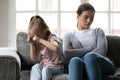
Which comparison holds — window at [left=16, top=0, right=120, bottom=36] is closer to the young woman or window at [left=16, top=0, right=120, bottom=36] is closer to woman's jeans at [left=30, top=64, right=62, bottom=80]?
the young woman

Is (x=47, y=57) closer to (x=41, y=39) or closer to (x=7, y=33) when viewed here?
(x=41, y=39)

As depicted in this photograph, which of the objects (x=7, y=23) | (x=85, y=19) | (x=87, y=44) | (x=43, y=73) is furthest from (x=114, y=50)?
(x=7, y=23)

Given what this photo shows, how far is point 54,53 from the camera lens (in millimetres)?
2449

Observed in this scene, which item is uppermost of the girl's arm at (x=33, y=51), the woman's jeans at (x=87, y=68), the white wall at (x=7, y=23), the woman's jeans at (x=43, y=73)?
the white wall at (x=7, y=23)

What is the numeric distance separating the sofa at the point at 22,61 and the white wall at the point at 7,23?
A: 645 mm

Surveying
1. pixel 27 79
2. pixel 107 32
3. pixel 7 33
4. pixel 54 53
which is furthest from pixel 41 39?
pixel 107 32

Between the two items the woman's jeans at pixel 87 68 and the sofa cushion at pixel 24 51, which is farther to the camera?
the sofa cushion at pixel 24 51

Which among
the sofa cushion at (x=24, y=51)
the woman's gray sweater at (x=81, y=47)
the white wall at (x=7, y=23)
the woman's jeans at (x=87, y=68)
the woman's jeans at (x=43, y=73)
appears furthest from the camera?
the white wall at (x=7, y=23)

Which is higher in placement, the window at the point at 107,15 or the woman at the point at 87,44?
the window at the point at 107,15

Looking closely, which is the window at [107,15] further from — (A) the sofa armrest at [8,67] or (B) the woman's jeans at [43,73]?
(A) the sofa armrest at [8,67]

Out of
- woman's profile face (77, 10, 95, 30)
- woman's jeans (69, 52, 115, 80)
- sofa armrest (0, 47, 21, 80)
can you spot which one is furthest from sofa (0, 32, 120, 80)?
woman's profile face (77, 10, 95, 30)

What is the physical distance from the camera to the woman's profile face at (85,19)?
2.52 m

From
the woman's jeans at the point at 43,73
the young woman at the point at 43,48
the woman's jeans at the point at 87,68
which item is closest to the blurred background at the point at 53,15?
the young woman at the point at 43,48

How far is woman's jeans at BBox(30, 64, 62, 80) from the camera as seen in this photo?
2.20m
